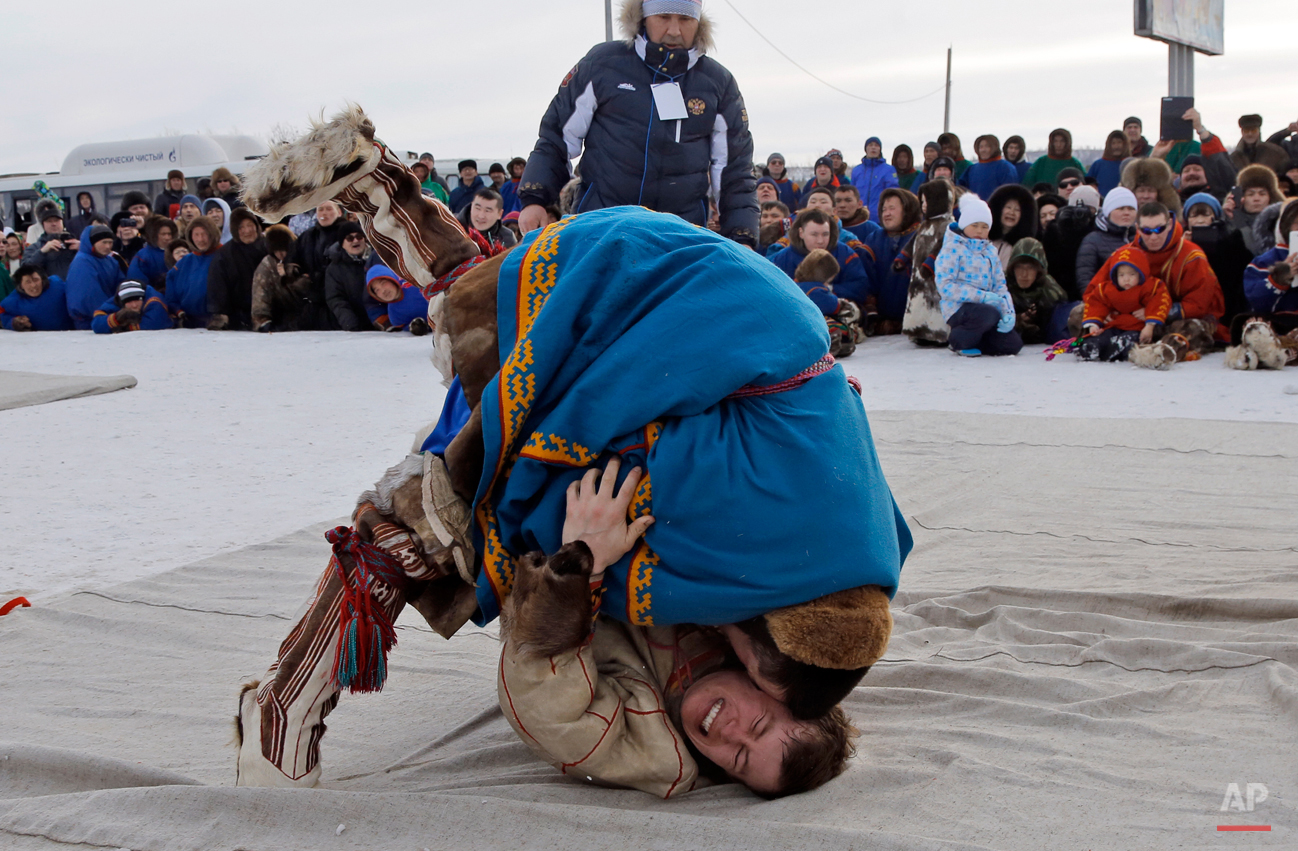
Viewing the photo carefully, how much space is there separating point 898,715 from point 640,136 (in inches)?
109

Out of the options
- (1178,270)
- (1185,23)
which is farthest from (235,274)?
(1185,23)

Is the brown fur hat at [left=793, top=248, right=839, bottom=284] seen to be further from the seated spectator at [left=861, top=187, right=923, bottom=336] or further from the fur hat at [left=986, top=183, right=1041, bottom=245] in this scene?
the fur hat at [left=986, top=183, right=1041, bottom=245]

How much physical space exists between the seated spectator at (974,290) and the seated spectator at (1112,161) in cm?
294

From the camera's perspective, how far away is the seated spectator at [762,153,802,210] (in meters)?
10.3

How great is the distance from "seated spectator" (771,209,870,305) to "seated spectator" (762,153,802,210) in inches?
143

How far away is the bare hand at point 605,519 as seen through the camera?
1.45 m

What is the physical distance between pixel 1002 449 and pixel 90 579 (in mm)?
2756

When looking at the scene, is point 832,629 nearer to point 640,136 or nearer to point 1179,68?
point 640,136

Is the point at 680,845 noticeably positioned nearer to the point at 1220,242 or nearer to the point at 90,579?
the point at 90,579

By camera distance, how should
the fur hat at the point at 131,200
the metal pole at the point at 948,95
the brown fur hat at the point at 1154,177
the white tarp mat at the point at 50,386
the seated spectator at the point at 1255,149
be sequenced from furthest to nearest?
the metal pole at the point at 948,95, the fur hat at the point at 131,200, the seated spectator at the point at 1255,149, the brown fur hat at the point at 1154,177, the white tarp mat at the point at 50,386

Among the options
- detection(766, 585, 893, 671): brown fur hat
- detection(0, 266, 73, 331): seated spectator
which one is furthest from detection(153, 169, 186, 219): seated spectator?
detection(766, 585, 893, 671): brown fur hat

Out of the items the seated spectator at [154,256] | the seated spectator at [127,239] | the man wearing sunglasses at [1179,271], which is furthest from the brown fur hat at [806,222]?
the seated spectator at [127,239]

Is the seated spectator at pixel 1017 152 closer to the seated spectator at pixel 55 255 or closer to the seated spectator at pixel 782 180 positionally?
the seated spectator at pixel 782 180

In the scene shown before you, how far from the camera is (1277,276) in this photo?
5.27m
